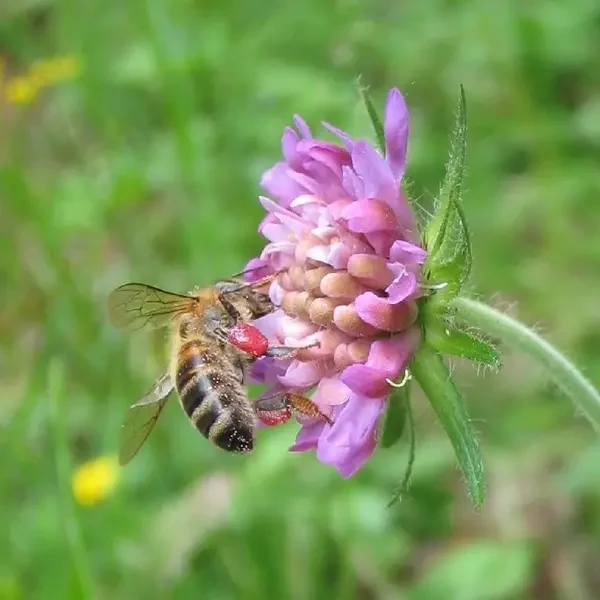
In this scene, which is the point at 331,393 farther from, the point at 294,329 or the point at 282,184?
the point at 282,184

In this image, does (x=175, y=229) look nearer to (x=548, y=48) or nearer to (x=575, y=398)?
(x=548, y=48)

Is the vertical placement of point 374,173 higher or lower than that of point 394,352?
higher

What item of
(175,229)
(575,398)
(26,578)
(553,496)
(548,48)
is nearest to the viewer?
(575,398)

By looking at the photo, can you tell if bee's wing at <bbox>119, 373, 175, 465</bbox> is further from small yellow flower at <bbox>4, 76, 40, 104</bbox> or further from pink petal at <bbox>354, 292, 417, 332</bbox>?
small yellow flower at <bbox>4, 76, 40, 104</bbox>

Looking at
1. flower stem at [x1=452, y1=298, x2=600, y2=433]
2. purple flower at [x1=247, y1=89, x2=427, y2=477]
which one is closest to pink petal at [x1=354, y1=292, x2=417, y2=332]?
purple flower at [x1=247, y1=89, x2=427, y2=477]

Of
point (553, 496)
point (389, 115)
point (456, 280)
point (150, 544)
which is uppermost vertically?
point (389, 115)

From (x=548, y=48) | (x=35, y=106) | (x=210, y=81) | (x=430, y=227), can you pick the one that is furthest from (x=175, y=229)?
(x=430, y=227)

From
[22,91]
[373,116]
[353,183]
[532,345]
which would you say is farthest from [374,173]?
[22,91]
